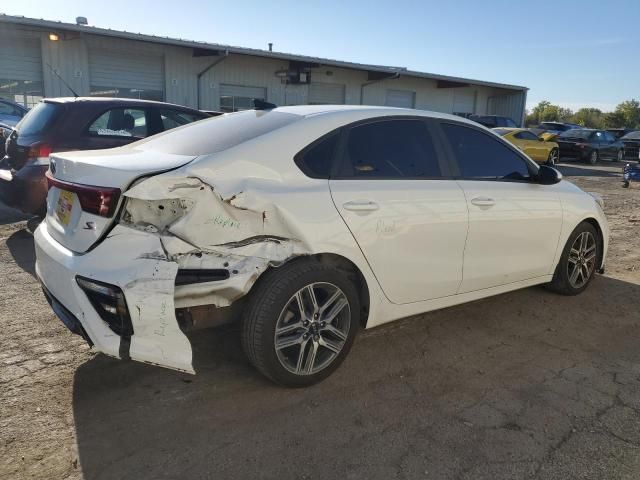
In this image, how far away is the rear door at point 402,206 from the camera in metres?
3.25

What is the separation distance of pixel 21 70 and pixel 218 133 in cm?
1598

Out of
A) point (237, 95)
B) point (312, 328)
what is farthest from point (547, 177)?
point (237, 95)

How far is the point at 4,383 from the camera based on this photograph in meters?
3.10

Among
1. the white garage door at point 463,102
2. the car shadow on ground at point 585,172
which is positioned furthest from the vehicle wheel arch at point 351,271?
the white garage door at point 463,102

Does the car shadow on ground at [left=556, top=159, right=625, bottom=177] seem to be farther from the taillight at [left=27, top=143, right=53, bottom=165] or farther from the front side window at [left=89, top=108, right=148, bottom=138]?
the taillight at [left=27, top=143, right=53, bottom=165]

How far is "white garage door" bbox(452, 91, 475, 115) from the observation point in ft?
103

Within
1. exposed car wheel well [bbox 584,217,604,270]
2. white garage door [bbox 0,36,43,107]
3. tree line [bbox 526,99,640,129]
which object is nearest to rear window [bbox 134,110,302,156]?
exposed car wheel well [bbox 584,217,604,270]

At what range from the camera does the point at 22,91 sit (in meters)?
16.3

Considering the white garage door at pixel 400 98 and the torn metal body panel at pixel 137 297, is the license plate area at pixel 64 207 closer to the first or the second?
the torn metal body panel at pixel 137 297

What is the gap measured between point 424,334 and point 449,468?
63.1 inches

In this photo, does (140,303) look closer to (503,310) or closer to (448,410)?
(448,410)

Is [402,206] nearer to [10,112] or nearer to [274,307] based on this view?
[274,307]

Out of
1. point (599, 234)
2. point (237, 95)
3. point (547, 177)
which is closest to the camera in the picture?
point (547, 177)

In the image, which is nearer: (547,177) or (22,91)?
(547,177)
